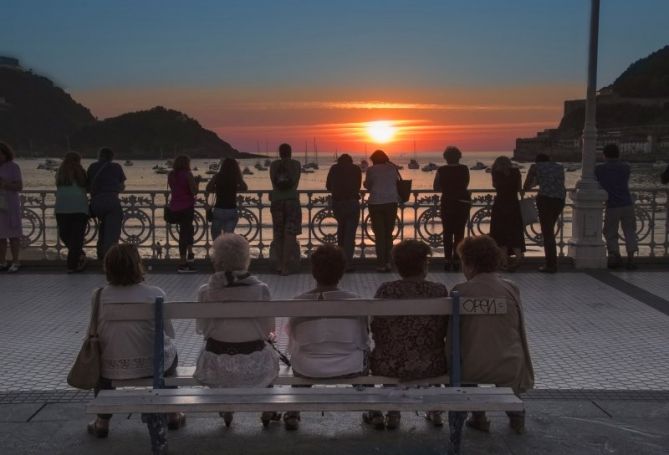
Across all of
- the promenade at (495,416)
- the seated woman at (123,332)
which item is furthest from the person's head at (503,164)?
the seated woman at (123,332)

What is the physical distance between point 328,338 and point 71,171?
6.80 metres

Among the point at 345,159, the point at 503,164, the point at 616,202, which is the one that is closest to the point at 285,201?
the point at 345,159

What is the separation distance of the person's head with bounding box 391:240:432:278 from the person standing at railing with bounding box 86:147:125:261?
6.56 m

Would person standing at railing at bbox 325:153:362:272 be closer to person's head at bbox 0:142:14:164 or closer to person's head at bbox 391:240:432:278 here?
person's head at bbox 0:142:14:164

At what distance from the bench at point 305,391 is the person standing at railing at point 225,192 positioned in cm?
602

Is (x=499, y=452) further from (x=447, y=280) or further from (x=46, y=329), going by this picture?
(x=447, y=280)

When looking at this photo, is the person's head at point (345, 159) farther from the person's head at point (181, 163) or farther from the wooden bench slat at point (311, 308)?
the wooden bench slat at point (311, 308)

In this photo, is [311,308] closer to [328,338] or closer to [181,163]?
[328,338]

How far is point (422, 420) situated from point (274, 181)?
5748 millimetres

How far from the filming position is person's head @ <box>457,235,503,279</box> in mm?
4527

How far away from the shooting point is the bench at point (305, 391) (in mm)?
3877

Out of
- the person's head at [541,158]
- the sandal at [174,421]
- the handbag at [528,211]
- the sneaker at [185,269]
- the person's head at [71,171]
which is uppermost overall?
the person's head at [541,158]

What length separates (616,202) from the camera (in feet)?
34.8

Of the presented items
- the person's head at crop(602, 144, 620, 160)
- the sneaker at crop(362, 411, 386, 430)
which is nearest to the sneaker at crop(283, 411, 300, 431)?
the sneaker at crop(362, 411, 386, 430)
